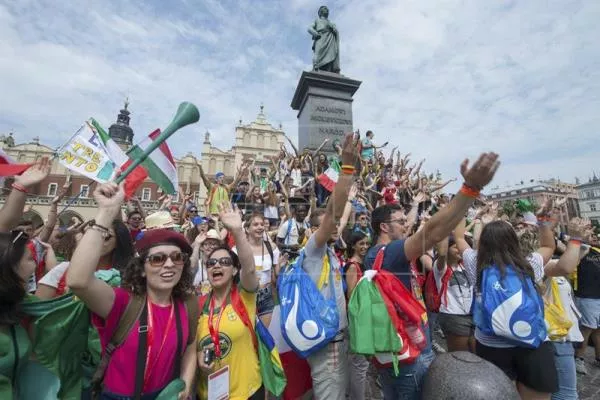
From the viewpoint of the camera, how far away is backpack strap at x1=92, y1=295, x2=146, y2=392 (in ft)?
5.57

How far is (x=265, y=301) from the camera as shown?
133 inches

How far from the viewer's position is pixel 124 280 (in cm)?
194

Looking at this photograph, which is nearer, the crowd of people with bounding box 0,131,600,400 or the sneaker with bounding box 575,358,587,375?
the crowd of people with bounding box 0,131,600,400

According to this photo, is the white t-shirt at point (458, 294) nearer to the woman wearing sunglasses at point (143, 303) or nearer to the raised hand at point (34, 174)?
the woman wearing sunglasses at point (143, 303)

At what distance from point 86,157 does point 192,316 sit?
2372mm

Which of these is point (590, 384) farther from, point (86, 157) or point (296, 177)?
point (296, 177)

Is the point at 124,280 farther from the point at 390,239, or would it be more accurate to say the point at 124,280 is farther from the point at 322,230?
the point at 390,239

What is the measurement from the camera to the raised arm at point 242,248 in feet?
7.30

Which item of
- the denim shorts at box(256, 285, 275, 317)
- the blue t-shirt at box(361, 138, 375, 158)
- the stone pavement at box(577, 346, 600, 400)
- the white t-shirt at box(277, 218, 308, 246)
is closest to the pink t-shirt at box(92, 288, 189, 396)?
the denim shorts at box(256, 285, 275, 317)

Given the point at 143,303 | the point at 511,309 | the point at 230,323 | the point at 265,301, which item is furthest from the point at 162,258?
the point at 511,309

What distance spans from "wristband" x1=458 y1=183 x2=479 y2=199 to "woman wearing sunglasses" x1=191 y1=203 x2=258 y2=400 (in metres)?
1.47

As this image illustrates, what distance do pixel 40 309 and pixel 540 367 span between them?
10.7 ft

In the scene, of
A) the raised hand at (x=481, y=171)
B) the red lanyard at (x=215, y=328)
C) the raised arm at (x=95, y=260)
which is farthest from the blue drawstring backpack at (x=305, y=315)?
the raised hand at (x=481, y=171)

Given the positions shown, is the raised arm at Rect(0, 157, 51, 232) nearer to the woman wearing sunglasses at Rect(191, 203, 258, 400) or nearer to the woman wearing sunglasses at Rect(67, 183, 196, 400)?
the woman wearing sunglasses at Rect(67, 183, 196, 400)
